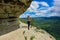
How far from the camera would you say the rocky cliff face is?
1325cm

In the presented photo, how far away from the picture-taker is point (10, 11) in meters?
13.8

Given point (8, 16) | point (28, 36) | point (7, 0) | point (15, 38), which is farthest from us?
point (28, 36)

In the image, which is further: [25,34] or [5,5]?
[25,34]

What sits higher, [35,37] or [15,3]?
[15,3]

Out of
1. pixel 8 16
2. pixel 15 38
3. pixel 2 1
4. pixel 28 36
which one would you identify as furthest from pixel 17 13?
pixel 28 36

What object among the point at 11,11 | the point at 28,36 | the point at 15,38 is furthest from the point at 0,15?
the point at 28,36

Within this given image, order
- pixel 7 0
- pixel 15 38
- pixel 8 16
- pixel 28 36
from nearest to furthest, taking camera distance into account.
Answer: pixel 7 0, pixel 8 16, pixel 15 38, pixel 28 36

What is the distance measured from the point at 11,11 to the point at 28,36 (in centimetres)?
678

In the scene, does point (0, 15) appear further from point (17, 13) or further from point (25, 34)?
point (25, 34)

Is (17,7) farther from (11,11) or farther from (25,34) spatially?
(25,34)

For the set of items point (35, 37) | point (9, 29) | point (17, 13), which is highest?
point (17, 13)

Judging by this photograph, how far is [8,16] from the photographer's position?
14273 millimetres

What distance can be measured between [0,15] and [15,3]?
1018mm

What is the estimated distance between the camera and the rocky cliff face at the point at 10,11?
13.2 metres
